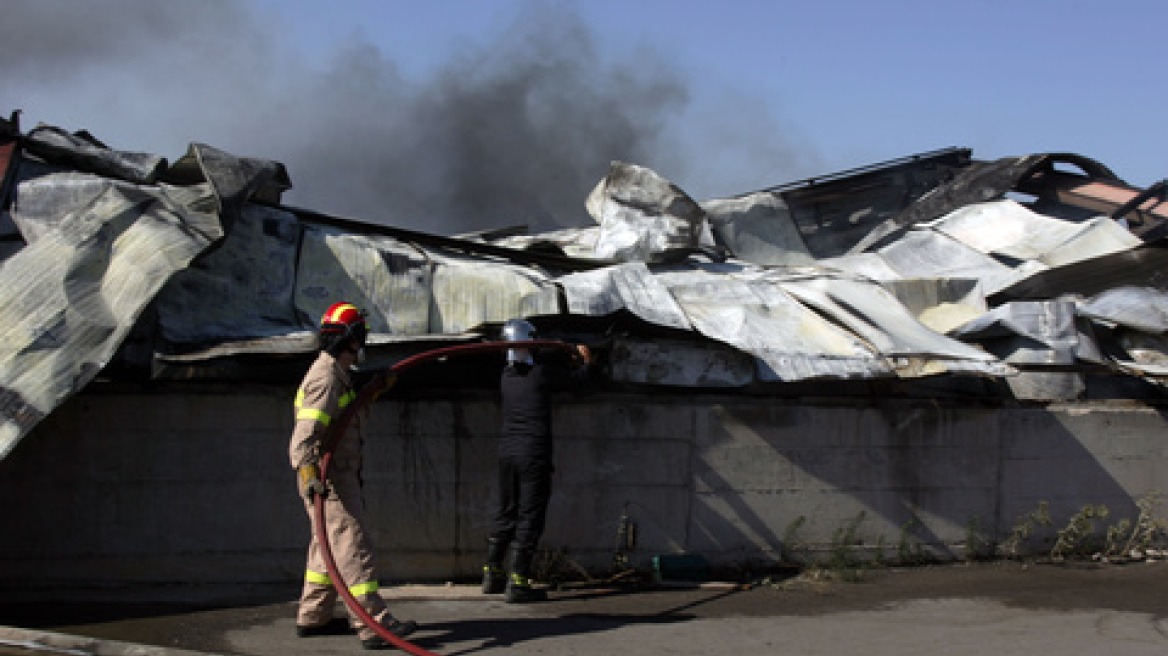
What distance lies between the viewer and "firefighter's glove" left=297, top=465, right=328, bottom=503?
539 cm

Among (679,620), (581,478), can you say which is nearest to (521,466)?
(581,478)

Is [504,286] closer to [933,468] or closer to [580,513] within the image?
[580,513]

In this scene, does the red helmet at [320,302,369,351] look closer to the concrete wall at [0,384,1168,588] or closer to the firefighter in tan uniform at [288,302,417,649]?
the firefighter in tan uniform at [288,302,417,649]

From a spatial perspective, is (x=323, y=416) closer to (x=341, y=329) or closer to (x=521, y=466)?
(x=341, y=329)

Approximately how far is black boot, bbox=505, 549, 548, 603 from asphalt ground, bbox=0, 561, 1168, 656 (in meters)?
0.07

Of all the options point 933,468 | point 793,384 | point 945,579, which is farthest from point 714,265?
point 945,579

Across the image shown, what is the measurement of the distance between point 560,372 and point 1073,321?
421 cm

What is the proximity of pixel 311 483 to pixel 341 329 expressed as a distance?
2.59ft

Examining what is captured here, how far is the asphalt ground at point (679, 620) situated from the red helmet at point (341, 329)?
1502mm

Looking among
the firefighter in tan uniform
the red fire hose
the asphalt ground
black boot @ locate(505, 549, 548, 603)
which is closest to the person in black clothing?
black boot @ locate(505, 549, 548, 603)

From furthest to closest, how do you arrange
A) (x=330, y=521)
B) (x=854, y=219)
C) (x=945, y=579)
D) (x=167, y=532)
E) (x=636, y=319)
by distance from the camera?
(x=854, y=219) → (x=945, y=579) → (x=636, y=319) → (x=167, y=532) → (x=330, y=521)

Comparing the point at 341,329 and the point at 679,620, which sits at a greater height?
the point at 341,329

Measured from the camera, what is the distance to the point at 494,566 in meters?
6.75

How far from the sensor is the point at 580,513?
736cm
